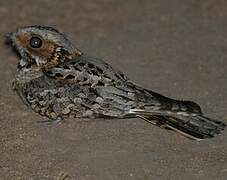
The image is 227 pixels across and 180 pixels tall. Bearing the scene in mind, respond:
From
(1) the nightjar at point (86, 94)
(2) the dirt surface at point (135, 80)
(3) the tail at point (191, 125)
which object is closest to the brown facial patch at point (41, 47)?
(1) the nightjar at point (86, 94)

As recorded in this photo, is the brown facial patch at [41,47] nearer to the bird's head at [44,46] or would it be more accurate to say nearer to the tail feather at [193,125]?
the bird's head at [44,46]

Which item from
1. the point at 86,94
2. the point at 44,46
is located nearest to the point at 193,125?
the point at 86,94

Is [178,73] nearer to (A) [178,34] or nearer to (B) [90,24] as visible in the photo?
(A) [178,34]

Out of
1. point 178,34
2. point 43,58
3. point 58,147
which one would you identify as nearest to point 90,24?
point 178,34

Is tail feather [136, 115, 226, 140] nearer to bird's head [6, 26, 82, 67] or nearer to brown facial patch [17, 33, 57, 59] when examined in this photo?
bird's head [6, 26, 82, 67]

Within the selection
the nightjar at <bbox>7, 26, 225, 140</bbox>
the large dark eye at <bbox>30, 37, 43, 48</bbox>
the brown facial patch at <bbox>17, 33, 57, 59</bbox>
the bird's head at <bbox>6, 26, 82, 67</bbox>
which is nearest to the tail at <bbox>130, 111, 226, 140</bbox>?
the nightjar at <bbox>7, 26, 225, 140</bbox>

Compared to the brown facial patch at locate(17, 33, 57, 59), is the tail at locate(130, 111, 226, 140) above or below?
below
